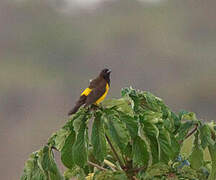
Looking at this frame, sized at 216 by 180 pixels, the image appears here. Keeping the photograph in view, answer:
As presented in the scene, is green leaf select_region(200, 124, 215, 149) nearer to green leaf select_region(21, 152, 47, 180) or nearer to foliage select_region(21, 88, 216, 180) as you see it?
foliage select_region(21, 88, 216, 180)

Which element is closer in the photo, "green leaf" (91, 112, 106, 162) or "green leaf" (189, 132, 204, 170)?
"green leaf" (91, 112, 106, 162)

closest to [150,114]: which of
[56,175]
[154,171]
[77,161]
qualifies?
[154,171]

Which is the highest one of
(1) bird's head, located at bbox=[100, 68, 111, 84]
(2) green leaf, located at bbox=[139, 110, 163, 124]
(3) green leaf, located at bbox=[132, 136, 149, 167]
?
(1) bird's head, located at bbox=[100, 68, 111, 84]

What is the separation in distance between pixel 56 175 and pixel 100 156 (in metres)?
0.32

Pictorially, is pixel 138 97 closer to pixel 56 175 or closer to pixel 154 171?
pixel 154 171

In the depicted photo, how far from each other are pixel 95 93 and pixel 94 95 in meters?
0.05

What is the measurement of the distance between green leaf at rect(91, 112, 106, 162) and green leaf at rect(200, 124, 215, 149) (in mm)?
502

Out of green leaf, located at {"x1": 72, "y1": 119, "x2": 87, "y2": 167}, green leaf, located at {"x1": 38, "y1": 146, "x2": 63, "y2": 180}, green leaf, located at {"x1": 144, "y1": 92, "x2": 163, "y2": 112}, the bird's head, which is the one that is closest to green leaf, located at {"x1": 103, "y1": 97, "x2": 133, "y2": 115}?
green leaf, located at {"x1": 144, "y1": 92, "x2": 163, "y2": 112}

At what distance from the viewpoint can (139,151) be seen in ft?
6.47

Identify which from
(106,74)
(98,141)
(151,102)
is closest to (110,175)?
(98,141)

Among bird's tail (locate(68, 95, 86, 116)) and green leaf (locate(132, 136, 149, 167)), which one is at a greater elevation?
bird's tail (locate(68, 95, 86, 116))

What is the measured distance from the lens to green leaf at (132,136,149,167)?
196 cm

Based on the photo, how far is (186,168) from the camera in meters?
2.13

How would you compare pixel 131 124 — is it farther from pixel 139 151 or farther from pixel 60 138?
pixel 60 138
